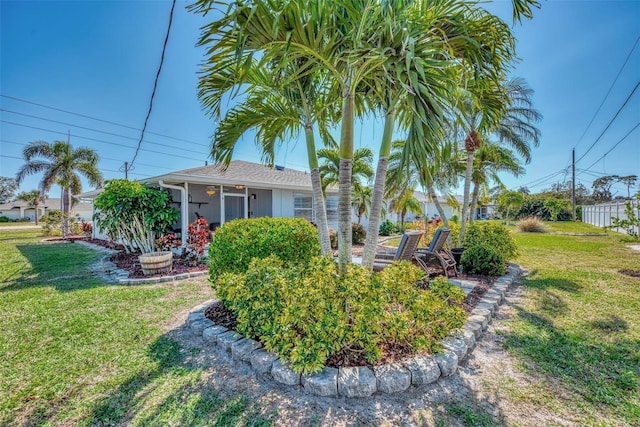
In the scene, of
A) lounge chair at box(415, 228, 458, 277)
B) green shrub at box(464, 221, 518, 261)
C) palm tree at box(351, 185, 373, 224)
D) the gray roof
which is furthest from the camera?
palm tree at box(351, 185, 373, 224)

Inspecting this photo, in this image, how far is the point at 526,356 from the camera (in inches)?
125

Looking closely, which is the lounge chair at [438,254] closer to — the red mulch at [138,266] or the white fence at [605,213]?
the red mulch at [138,266]

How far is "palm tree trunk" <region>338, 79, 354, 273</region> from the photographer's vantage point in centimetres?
366

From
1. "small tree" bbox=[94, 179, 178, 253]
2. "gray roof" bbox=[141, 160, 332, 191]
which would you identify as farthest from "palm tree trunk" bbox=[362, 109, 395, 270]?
"small tree" bbox=[94, 179, 178, 253]

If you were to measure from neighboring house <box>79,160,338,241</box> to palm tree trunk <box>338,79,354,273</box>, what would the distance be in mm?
7735

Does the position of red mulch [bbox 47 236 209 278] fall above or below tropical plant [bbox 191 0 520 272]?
below

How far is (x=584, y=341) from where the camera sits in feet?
11.5

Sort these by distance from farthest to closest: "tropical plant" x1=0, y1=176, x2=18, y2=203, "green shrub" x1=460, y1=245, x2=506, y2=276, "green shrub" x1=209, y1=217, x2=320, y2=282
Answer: "tropical plant" x1=0, y1=176, x2=18, y2=203 < "green shrub" x1=460, y1=245, x2=506, y2=276 < "green shrub" x1=209, y1=217, x2=320, y2=282

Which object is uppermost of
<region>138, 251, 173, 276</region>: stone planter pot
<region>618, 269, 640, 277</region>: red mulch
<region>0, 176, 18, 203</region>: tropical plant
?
<region>0, 176, 18, 203</region>: tropical plant

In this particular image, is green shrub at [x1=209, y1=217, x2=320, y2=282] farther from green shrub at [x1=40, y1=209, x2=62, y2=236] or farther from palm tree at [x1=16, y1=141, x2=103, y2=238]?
green shrub at [x1=40, y1=209, x2=62, y2=236]

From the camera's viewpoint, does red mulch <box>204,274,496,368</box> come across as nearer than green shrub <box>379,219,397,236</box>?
Yes

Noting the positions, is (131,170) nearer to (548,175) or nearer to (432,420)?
(432,420)

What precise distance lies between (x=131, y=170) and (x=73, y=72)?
20.4m

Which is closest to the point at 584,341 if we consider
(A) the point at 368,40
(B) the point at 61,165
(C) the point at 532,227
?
(A) the point at 368,40
